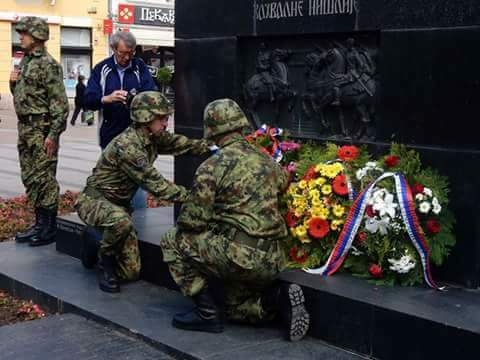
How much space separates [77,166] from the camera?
13.9 meters

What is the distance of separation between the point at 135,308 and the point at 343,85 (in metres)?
2.11

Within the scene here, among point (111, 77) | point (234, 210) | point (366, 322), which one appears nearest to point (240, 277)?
point (234, 210)

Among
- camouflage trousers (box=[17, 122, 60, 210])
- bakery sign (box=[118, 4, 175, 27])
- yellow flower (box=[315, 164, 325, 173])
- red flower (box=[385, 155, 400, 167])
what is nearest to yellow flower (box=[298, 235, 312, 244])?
yellow flower (box=[315, 164, 325, 173])

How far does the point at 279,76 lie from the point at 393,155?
1350mm

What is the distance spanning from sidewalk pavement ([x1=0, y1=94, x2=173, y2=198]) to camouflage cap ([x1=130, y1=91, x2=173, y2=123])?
216 inches

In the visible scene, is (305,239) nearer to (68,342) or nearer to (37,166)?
(68,342)

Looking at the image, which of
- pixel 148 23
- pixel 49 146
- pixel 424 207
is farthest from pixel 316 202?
pixel 148 23

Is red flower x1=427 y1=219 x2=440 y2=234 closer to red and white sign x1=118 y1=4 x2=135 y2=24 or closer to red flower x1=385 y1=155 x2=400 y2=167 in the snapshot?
red flower x1=385 y1=155 x2=400 y2=167

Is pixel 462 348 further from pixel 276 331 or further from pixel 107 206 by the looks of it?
pixel 107 206

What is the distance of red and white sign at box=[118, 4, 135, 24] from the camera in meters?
33.1

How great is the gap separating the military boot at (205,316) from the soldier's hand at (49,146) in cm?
268

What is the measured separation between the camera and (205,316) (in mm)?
4898

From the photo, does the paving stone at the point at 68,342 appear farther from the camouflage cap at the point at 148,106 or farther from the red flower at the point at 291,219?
the camouflage cap at the point at 148,106

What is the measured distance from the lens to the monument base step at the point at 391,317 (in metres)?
4.18
